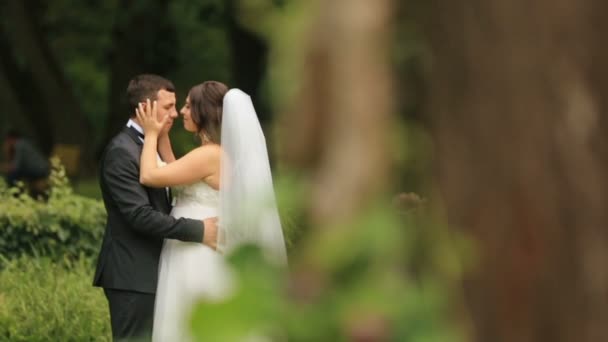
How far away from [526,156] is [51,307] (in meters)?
8.39

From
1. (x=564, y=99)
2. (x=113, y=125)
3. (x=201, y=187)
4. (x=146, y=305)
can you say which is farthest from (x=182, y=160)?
(x=113, y=125)

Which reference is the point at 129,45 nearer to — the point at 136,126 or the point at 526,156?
the point at 136,126

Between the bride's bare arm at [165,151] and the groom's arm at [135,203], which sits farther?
the bride's bare arm at [165,151]

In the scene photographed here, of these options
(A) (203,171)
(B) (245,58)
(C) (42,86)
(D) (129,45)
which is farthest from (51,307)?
(D) (129,45)

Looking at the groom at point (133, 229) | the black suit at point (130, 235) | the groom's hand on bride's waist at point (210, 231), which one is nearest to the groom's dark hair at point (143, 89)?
the groom at point (133, 229)

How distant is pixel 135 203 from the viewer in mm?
7762

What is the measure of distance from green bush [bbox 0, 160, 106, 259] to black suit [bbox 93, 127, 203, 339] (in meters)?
3.84

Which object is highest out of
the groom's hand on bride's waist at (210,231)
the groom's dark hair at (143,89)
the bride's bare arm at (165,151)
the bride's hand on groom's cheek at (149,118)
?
the groom's dark hair at (143,89)

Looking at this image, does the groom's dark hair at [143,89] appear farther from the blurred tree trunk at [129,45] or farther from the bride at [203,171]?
the blurred tree trunk at [129,45]

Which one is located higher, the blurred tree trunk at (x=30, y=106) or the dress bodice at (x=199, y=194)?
the dress bodice at (x=199, y=194)

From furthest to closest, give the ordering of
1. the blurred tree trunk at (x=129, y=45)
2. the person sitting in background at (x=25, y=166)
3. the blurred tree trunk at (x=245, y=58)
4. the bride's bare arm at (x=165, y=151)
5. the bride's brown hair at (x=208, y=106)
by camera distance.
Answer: the blurred tree trunk at (x=129, y=45) → the blurred tree trunk at (x=245, y=58) → the person sitting in background at (x=25, y=166) → the bride's bare arm at (x=165, y=151) → the bride's brown hair at (x=208, y=106)

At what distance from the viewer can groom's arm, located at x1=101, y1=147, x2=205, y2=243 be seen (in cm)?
775

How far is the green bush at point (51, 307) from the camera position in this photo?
9766 millimetres

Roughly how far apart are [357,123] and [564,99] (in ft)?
1.12
